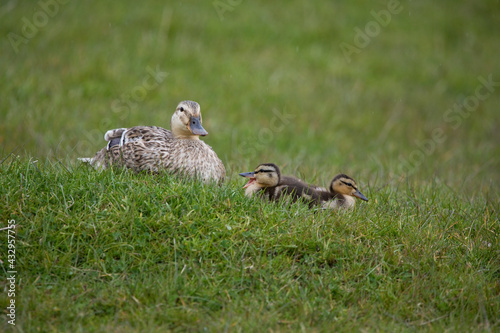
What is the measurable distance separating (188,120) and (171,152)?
0.38 metres

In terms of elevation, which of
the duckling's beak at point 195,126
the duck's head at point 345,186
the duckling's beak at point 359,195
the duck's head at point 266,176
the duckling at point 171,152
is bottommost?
the duckling's beak at point 359,195

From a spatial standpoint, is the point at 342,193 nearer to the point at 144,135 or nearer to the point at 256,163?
the point at 144,135

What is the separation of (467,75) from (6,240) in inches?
445

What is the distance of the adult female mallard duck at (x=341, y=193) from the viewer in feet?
16.7

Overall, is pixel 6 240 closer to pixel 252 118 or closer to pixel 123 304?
pixel 123 304

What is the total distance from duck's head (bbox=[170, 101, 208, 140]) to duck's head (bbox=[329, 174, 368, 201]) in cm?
134

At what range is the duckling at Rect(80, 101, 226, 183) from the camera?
516 centimetres

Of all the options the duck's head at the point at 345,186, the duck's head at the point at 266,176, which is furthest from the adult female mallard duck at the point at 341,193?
the duck's head at the point at 266,176

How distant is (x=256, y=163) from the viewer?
7254 mm

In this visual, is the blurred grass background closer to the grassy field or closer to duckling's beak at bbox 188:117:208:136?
the grassy field

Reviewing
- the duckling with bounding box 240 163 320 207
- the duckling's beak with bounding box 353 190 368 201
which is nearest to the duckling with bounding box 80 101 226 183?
the duckling with bounding box 240 163 320 207

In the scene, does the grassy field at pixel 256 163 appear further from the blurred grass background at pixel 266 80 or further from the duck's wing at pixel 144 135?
the duck's wing at pixel 144 135

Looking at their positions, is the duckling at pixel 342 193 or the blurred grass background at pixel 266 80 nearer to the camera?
the duckling at pixel 342 193

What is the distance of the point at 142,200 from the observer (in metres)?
4.52
